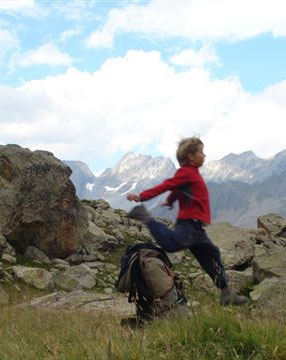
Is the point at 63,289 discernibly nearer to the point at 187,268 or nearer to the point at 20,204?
the point at 20,204

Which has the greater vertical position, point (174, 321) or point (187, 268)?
point (174, 321)

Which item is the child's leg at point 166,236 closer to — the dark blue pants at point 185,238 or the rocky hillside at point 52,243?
the dark blue pants at point 185,238

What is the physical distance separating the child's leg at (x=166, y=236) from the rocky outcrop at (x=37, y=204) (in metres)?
13.1

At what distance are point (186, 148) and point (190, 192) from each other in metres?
0.65

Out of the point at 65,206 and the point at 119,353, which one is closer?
the point at 119,353

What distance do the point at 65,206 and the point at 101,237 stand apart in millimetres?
2371

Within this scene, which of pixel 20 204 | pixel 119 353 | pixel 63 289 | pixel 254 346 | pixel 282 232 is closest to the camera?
pixel 119 353

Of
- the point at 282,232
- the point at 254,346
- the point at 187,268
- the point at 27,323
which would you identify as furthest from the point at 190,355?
the point at 282,232

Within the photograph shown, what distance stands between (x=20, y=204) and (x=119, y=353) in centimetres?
1613

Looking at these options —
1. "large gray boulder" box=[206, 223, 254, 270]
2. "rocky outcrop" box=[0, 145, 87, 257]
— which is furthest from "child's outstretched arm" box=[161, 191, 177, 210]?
"large gray boulder" box=[206, 223, 254, 270]

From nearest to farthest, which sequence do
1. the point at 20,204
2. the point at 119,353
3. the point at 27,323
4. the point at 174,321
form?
the point at 119,353 → the point at 174,321 → the point at 27,323 → the point at 20,204

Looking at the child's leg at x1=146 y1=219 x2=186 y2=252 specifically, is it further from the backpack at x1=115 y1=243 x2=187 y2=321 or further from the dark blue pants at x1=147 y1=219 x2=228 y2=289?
the backpack at x1=115 y1=243 x2=187 y2=321

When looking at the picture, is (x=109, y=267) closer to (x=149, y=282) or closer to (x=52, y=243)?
(x=52, y=243)

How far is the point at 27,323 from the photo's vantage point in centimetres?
825
